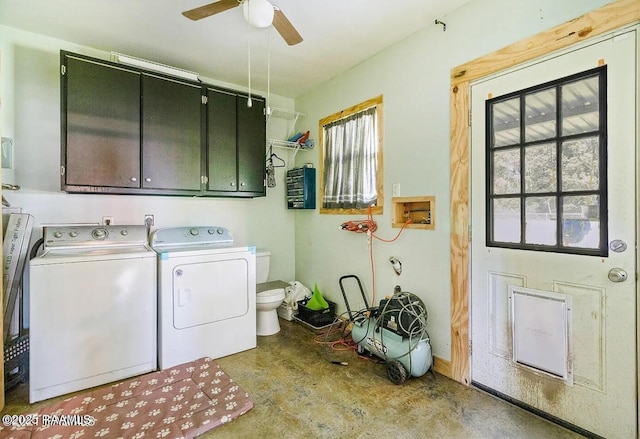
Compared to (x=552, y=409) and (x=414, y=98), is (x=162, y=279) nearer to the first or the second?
(x=414, y=98)

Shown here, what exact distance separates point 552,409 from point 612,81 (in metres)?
1.84

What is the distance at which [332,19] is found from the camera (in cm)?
231

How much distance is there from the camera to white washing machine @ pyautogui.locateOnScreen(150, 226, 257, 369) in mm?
2408

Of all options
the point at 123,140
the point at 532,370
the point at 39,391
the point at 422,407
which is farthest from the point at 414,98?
the point at 39,391

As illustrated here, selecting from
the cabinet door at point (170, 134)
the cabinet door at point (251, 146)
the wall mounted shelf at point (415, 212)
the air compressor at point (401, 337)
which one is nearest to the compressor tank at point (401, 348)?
the air compressor at point (401, 337)

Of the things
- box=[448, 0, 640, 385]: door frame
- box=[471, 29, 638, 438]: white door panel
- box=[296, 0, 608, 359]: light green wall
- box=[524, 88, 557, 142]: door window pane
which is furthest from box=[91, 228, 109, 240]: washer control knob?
box=[524, 88, 557, 142]: door window pane

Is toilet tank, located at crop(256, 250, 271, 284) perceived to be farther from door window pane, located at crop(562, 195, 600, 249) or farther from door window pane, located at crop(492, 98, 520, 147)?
door window pane, located at crop(562, 195, 600, 249)

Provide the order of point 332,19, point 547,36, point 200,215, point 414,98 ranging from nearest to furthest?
1. point 547,36
2. point 332,19
3. point 414,98
4. point 200,215

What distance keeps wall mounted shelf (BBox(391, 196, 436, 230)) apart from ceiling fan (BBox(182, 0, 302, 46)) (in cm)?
155

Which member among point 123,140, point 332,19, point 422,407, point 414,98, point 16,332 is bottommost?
point 422,407

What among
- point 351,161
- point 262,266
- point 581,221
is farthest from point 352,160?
point 581,221

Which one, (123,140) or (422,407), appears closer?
(422,407)

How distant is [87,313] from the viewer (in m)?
2.11

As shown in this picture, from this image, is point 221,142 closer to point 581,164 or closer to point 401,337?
point 401,337
